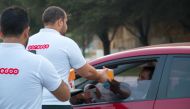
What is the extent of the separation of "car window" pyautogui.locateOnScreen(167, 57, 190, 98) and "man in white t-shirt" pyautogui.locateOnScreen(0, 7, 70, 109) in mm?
1399

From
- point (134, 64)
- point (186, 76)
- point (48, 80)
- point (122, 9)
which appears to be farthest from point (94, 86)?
point (122, 9)

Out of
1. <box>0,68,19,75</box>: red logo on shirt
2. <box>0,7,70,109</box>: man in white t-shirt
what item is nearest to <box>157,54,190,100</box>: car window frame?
<box>0,7,70,109</box>: man in white t-shirt

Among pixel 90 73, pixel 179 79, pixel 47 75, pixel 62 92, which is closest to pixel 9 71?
pixel 47 75

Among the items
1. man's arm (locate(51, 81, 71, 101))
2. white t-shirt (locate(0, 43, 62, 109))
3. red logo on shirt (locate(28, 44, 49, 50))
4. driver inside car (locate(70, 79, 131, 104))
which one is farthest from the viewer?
driver inside car (locate(70, 79, 131, 104))

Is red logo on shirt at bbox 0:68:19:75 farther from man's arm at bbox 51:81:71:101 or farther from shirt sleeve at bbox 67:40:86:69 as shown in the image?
shirt sleeve at bbox 67:40:86:69

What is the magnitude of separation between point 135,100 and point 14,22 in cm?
165

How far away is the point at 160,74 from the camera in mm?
4453

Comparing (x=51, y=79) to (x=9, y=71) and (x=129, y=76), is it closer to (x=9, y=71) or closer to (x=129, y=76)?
(x=9, y=71)

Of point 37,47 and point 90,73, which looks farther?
point 37,47

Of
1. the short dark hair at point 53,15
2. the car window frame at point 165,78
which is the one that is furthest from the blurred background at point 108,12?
the car window frame at point 165,78

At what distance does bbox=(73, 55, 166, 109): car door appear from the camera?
443 centimetres

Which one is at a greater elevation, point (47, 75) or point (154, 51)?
point (47, 75)

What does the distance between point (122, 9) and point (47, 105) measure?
2312 cm

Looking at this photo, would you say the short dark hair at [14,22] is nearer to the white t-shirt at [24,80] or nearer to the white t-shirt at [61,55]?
the white t-shirt at [24,80]
